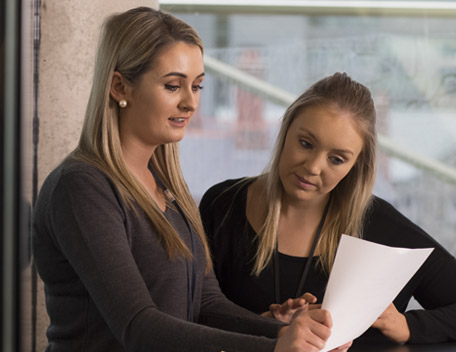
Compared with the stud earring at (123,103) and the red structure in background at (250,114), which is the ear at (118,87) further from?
the red structure in background at (250,114)

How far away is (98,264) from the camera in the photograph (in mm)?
1184

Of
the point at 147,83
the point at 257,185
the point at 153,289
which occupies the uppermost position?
the point at 147,83

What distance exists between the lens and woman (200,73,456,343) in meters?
1.87

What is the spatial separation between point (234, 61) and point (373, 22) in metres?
0.82

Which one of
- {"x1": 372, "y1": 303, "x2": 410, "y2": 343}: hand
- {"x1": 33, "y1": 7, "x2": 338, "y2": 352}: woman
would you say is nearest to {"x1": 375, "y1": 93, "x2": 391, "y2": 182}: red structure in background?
{"x1": 372, "y1": 303, "x2": 410, "y2": 343}: hand

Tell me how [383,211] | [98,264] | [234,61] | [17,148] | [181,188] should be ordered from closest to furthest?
[17,148] → [98,264] → [181,188] → [383,211] → [234,61]

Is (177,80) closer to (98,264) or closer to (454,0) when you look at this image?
(98,264)

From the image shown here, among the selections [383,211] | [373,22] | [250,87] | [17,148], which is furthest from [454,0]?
[17,148]

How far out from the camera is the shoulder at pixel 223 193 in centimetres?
202

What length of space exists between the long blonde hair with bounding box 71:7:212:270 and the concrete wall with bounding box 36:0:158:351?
787mm

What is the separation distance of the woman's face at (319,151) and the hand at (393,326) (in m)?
0.39

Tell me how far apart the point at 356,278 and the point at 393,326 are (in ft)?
1.48

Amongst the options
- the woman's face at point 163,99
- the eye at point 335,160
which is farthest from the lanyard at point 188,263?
the eye at point 335,160

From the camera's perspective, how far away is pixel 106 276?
46.4 inches
